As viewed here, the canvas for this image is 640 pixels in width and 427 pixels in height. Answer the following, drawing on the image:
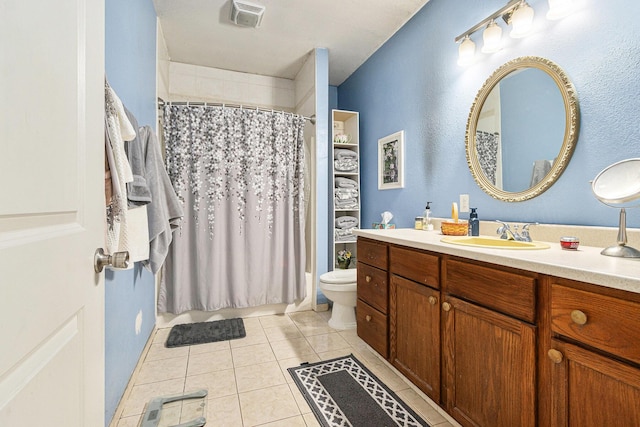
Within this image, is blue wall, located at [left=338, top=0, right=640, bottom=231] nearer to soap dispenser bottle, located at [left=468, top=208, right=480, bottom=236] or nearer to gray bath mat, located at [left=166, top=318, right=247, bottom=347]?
soap dispenser bottle, located at [left=468, top=208, right=480, bottom=236]

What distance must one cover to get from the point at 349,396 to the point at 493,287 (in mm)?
956

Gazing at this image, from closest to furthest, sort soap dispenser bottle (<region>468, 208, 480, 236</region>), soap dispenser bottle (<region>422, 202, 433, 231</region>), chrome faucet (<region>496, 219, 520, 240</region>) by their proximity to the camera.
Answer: chrome faucet (<region>496, 219, 520, 240</region>)
soap dispenser bottle (<region>468, 208, 480, 236</region>)
soap dispenser bottle (<region>422, 202, 433, 231</region>)

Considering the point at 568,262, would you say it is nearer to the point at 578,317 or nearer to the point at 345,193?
the point at 578,317

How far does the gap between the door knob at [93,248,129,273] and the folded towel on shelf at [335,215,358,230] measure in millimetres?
2381

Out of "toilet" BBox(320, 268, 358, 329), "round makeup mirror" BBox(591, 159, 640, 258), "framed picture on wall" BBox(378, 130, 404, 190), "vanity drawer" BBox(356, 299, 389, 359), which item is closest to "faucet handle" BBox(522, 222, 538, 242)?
"round makeup mirror" BBox(591, 159, 640, 258)

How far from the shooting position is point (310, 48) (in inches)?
111

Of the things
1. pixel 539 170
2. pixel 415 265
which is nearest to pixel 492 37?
pixel 539 170

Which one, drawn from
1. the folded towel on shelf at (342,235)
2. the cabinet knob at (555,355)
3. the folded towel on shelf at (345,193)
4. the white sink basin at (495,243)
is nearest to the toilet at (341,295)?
the folded towel on shelf at (342,235)

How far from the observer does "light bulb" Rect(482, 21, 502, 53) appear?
5.27 feet

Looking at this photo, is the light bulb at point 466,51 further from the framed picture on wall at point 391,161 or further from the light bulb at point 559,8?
the framed picture on wall at point 391,161

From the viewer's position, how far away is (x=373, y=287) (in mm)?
1919

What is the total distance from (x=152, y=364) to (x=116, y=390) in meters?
0.53
